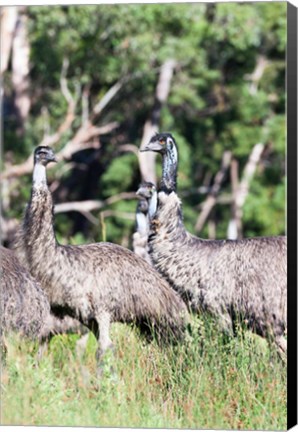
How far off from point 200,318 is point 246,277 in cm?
47

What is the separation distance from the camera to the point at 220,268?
8.55 metres

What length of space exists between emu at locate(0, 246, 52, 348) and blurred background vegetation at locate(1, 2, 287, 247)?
11628 millimetres

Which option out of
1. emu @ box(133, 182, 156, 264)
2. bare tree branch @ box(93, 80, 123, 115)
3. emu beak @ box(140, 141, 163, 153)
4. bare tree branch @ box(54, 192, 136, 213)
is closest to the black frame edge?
emu beak @ box(140, 141, 163, 153)

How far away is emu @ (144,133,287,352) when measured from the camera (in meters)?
8.31

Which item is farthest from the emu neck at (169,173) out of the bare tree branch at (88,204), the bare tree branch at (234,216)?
the bare tree branch at (234,216)

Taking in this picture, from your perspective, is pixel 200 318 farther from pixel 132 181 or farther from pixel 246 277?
pixel 132 181

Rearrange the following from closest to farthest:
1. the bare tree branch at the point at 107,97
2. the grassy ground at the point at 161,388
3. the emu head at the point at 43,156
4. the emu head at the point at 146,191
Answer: the grassy ground at the point at 161,388 → the emu head at the point at 43,156 → the emu head at the point at 146,191 → the bare tree branch at the point at 107,97

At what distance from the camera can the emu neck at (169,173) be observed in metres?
8.85

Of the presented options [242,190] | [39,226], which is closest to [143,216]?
[39,226]

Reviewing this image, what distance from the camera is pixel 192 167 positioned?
2700 centimetres

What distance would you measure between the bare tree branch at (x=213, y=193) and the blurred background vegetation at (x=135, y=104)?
0.17 m

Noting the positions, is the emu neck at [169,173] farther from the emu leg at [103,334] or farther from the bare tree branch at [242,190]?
the bare tree branch at [242,190]

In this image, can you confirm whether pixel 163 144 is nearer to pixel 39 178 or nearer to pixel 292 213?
pixel 39 178

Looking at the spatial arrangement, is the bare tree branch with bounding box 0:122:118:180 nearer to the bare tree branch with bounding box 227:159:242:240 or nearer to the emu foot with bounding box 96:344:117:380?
the bare tree branch with bounding box 227:159:242:240
